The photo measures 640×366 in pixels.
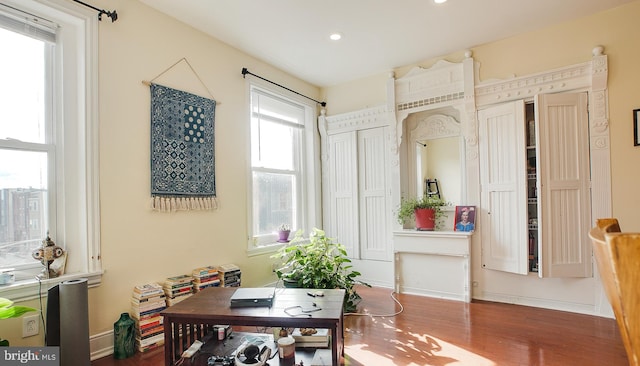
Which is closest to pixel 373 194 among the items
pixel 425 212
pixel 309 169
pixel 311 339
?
pixel 425 212

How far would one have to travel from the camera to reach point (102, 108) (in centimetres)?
232

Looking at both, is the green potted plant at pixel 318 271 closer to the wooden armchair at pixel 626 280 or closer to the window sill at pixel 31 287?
the window sill at pixel 31 287

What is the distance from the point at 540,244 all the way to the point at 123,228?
3541 millimetres

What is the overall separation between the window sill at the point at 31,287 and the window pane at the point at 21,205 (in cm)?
18

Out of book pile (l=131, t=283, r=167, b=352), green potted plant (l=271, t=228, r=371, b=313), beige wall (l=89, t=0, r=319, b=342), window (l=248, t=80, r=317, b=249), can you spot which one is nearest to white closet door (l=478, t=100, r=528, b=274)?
green potted plant (l=271, t=228, r=371, b=313)

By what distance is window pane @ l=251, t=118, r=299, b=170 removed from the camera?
3.74 metres

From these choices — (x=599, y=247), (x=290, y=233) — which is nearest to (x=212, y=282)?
(x=290, y=233)

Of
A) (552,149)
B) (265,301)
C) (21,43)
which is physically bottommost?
(265,301)

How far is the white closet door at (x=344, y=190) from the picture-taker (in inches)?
166

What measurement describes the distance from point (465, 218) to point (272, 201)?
2.19m

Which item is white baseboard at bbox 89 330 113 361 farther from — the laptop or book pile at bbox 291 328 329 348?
book pile at bbox 291 328 329 348

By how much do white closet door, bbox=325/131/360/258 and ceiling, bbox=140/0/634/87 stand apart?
3.56ft

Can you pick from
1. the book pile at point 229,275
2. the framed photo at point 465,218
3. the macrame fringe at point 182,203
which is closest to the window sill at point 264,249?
the book pile at point 229,275

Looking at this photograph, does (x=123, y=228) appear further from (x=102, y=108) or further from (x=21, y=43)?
(x=21, y=43)
